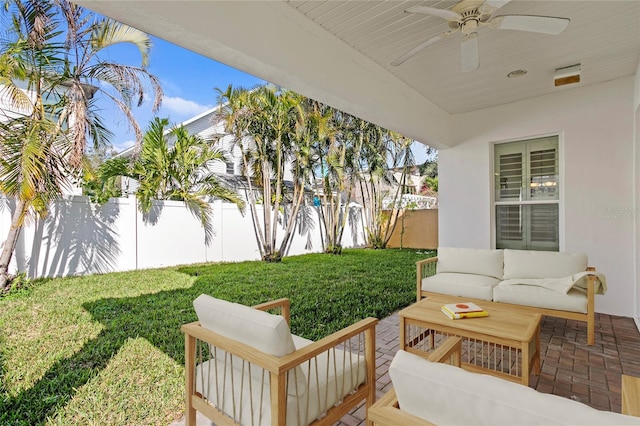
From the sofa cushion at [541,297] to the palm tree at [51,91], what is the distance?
6.11 m

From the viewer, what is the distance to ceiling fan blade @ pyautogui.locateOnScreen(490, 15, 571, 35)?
94.0 inches

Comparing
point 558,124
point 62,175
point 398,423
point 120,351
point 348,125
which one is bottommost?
point 120,351

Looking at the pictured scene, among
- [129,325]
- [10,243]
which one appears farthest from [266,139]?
[129,325]

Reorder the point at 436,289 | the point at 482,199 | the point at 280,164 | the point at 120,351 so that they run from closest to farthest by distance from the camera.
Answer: the point at 120,351
the point at 436,289
the point at 482,199
the point at 280,164

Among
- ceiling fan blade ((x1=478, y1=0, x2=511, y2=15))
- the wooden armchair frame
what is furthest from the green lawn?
ceiling fan blade ((x1=478, y1=0, x2=511, y2=15))

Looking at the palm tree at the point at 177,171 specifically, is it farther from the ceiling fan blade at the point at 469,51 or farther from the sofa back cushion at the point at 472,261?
the ceiling fan blade at the point at 469,51

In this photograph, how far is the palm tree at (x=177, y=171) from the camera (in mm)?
7551

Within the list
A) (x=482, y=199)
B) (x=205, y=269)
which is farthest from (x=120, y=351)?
(x=482, y=199)

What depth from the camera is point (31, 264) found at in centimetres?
563

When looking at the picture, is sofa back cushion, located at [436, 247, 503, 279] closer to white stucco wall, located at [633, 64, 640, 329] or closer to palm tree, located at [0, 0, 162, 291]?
white stucco wall, located at [633, 64, 640, 329]

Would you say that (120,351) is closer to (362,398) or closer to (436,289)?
(362,398)

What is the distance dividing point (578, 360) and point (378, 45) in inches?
138

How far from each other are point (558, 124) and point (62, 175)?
7297 mm

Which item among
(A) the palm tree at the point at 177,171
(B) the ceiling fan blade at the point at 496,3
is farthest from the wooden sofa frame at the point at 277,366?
(A) the palm tree at the point at 177,171
